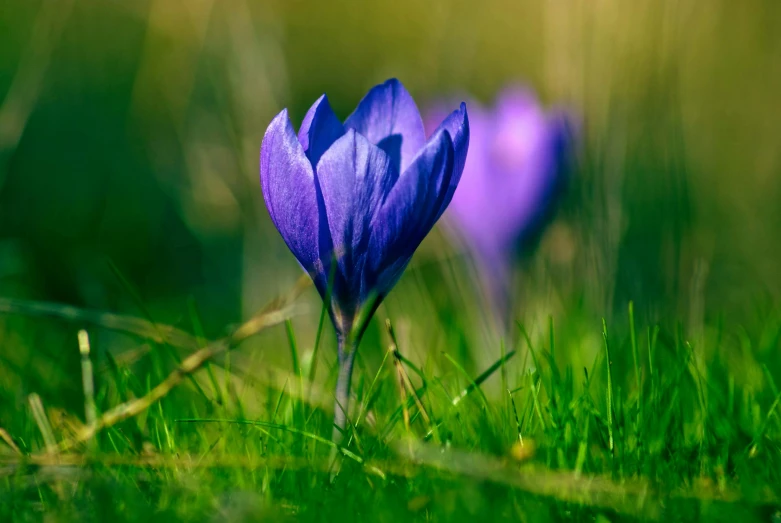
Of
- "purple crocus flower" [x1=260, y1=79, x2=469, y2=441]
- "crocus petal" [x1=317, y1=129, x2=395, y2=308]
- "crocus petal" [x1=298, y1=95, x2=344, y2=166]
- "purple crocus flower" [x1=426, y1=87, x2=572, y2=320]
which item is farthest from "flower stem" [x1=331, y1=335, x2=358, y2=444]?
"purple crocus flower" [x1=426, y1=87, x2=572, y2=320]

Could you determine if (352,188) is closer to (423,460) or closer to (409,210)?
(409,210)

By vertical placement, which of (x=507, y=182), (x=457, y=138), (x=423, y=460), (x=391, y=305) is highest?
(x=457, y=138)

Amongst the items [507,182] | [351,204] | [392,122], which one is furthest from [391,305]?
[351,204]

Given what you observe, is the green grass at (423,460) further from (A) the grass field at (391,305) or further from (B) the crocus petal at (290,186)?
(B) the crocus petal at (290,186)

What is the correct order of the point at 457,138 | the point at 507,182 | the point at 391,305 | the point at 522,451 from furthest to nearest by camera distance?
the point at 391,305 → the point at 507,182 → the point at 457,138 → the point at 522,451

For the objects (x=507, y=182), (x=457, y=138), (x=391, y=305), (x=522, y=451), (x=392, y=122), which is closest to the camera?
(x=522, y=451)

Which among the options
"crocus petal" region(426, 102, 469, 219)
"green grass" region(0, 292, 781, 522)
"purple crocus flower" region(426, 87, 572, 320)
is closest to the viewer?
"green grass" region(0, 292, 781, 522)

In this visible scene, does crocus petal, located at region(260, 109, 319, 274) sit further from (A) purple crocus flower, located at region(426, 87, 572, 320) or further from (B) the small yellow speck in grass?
(A) purple crocus flower, located at region(426, 87, 572, 320)
